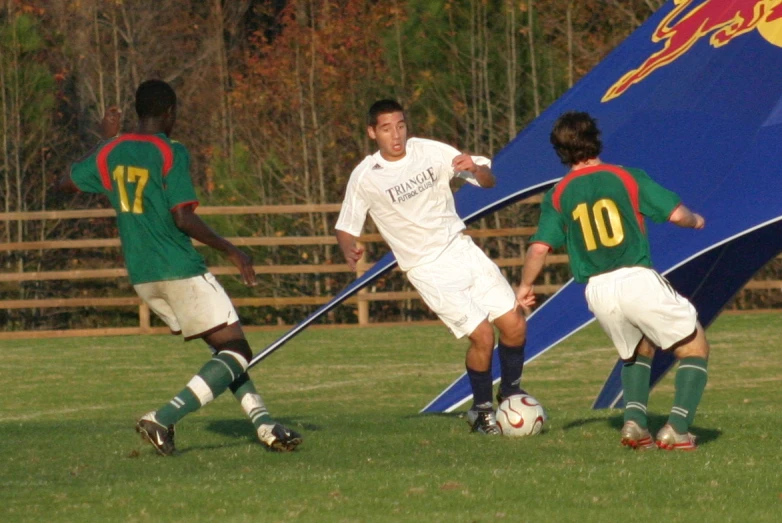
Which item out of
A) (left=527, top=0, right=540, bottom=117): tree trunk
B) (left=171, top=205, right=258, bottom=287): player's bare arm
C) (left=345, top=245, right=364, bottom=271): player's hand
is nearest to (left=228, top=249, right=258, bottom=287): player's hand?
(left=171, top=205, right=258, bottom=287): player's bare arm

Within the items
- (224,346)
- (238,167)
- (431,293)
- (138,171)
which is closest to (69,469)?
(224,346)

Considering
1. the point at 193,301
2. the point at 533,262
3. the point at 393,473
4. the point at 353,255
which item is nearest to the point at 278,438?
the point at 193,301

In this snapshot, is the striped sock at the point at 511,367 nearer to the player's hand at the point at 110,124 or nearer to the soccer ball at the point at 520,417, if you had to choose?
the soccer ball at the point at 520,417

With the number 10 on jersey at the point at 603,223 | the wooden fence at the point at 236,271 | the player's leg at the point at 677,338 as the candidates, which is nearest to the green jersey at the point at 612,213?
the number 10 on jersey at the point at 603,223

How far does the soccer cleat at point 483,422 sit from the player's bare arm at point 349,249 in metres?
1.02

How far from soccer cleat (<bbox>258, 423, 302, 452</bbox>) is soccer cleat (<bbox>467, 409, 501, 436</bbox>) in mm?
1128

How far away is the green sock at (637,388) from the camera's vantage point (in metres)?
6.77

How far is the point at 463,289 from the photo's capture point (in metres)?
7.85

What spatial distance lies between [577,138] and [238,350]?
6.16 ft

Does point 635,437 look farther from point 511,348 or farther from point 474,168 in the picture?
point 474,168

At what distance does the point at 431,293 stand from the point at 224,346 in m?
1.31

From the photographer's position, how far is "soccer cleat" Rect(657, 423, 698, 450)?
6645mm

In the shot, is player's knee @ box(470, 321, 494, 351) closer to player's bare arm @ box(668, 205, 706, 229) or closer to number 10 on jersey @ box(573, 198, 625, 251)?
number 10 on jersey @ box(573, 198, 625, 251)

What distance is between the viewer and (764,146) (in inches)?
363
